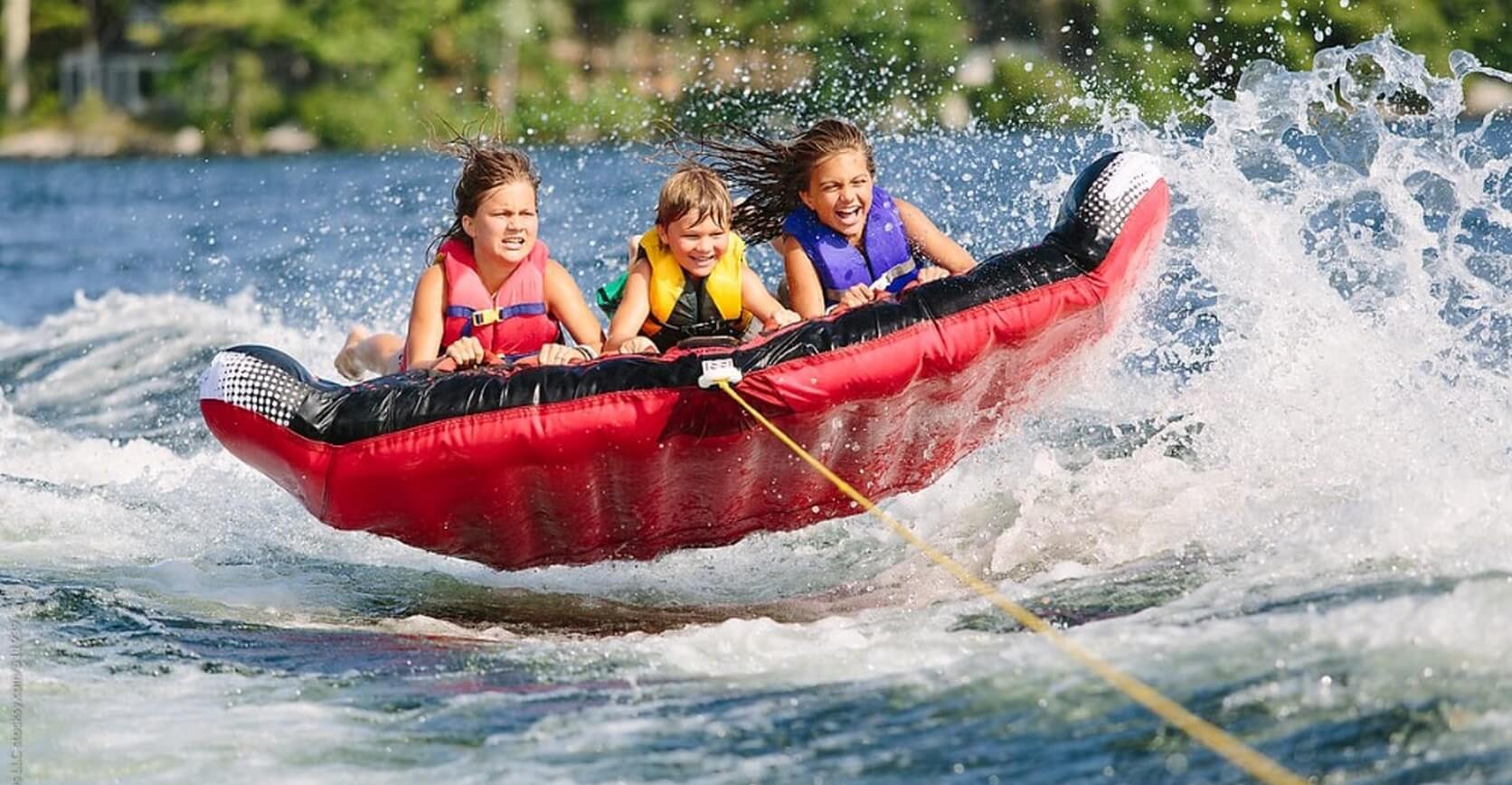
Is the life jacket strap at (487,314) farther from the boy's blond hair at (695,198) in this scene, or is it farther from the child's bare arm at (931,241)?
the child's bare arm at (931,241)

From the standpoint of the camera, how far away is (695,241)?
18.1 feet

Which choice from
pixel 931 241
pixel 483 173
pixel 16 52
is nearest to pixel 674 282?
pixel 483 173

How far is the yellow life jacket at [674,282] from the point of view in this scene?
563cm

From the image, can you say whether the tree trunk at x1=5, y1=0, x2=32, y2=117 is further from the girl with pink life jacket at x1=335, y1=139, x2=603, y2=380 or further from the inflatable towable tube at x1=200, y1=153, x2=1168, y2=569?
the inflatable towable tube at x1=200, y1=153, x2=1168, y2=569

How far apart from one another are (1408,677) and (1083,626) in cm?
82

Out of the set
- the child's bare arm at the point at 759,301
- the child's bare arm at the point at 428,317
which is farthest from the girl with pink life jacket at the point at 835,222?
the child's bare arm at the point at 428,317

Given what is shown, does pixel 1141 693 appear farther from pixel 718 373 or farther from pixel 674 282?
pixel 674 282

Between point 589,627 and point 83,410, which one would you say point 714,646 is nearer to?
point 589,627

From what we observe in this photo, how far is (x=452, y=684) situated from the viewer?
4508mm

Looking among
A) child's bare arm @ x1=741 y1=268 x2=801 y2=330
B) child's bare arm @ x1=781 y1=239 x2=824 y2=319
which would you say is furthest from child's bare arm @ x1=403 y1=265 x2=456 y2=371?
child's bare arm @ x1=781 y1=239 x2=824 y2=319

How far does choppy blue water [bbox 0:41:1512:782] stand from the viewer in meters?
3.86

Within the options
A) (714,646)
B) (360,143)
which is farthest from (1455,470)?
(360,143)

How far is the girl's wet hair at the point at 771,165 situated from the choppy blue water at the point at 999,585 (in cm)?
96

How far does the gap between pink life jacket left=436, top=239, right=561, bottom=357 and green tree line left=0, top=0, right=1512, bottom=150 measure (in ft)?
28.4
